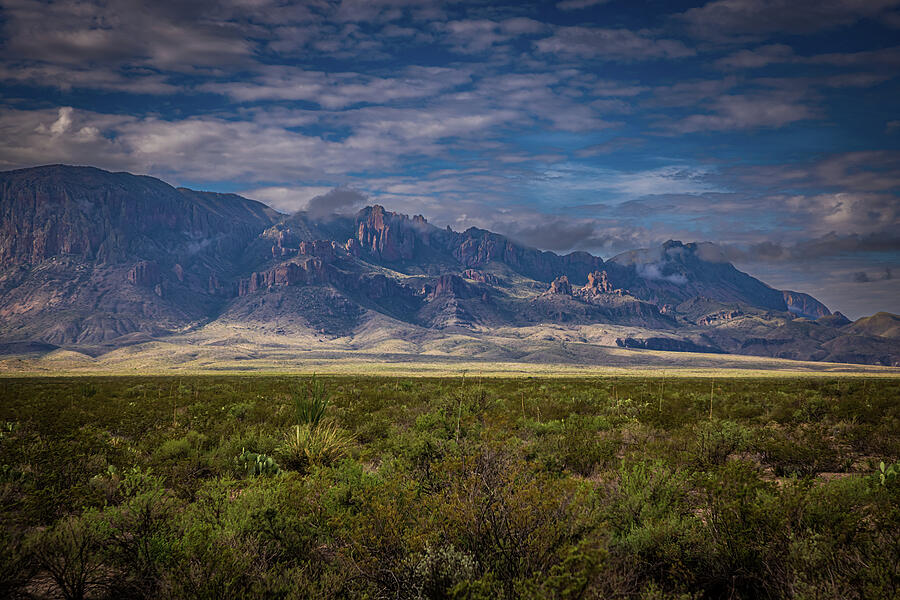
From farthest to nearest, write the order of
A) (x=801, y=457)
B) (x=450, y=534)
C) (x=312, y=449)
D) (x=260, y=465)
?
(x=801, y=457) → (x=312, y=449) → (x=260, y=465) → (x=450, y=534)

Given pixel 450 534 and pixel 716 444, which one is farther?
pixel 716 444

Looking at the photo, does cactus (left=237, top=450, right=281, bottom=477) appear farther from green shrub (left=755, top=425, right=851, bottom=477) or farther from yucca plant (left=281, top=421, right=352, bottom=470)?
green shrub (left=755, top=425, right=851, bottom=477)

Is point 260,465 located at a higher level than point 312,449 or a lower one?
lower

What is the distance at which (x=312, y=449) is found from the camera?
35.7ft

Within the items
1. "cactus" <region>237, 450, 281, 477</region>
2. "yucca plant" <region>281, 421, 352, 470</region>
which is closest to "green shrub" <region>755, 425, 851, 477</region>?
"yucca plant" <region>281, 421, 352, 470</region>

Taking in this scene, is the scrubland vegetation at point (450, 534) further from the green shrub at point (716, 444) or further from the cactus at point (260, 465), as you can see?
the green shrub at point (716, 444)

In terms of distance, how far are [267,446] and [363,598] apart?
822cm

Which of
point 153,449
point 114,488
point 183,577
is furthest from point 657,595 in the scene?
point 153,449

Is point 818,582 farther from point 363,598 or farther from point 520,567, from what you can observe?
point 363,598

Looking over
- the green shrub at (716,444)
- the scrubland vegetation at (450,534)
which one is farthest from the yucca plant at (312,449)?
the green shrub at (716,444)

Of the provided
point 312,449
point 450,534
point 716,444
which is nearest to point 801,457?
point 716,444

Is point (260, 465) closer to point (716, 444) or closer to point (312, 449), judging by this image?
point (312, 449)

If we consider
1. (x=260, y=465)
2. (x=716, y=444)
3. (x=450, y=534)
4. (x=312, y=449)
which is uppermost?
(x=450, y=534)

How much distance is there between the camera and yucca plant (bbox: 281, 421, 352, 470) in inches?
424
